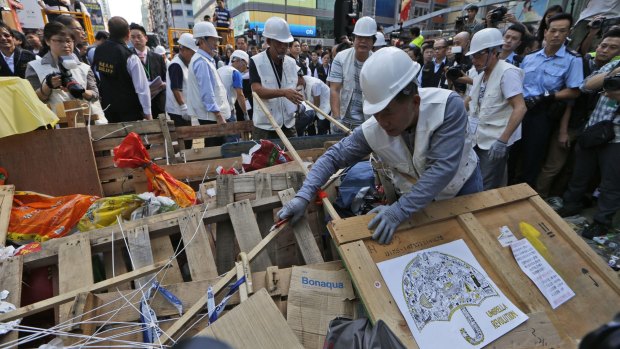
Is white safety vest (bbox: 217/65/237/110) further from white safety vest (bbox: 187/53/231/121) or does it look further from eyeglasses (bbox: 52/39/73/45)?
eyeglasses (bbox: 52/39/73/45)

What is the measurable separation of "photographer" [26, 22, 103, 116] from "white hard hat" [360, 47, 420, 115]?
3704 mm

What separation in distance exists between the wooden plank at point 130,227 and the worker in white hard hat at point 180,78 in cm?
286

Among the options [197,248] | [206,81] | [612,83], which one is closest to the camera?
[197,248]

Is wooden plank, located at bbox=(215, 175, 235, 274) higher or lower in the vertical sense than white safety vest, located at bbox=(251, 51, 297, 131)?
lower

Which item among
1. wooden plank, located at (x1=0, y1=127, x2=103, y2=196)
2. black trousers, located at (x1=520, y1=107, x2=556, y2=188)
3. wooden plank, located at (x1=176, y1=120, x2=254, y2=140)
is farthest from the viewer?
wooden plank, located at (x1=176, y1=120, x2=254, y2=140)

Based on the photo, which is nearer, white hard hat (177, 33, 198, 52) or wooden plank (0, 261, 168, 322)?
wooden plank (0, 261, 168, 322)

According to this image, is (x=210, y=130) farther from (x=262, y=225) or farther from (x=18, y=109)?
(x=262, y=225)

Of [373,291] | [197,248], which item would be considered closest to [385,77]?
[373,291]

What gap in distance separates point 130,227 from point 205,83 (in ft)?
9.07

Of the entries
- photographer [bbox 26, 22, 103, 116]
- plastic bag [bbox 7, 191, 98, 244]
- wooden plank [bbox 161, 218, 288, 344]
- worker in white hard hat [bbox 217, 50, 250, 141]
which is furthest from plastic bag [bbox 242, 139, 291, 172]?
worker in white hard hat [bbox 217, 50, 250, 141]

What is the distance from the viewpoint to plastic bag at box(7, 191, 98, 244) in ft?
7.65

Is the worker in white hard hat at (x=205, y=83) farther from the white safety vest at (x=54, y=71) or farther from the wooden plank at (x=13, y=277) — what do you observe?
the wooden plank at (x=13, y=277)

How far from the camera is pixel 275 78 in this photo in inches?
150

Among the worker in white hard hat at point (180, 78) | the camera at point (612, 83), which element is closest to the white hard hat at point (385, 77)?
the camera at point (612, 83)
